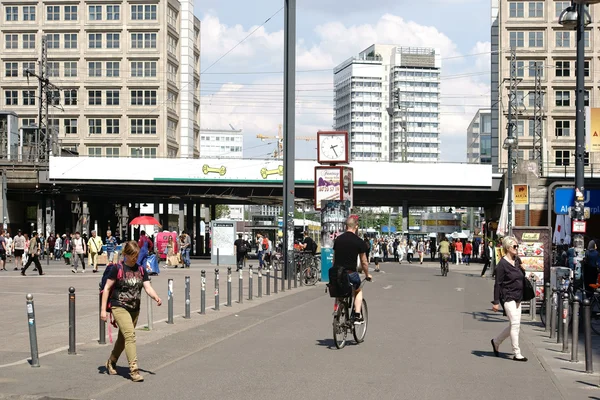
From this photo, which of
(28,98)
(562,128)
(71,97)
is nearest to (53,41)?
(71,97)

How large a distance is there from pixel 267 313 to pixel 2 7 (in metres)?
80.5

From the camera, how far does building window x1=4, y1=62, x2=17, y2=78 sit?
90000mm

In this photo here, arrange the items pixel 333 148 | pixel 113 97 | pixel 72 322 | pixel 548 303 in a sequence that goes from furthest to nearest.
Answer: pixel 113 97, pixel 333 148, pixel 548 303, pixel 72 322

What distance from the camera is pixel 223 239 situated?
47000 mm

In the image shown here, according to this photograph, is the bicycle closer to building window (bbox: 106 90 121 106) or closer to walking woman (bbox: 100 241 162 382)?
walking woman (bbox: 100 241 162 382)

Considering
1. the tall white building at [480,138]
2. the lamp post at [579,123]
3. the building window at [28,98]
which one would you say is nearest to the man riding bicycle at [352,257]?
the lamp post at [579,123]

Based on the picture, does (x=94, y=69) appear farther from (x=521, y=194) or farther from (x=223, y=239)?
(x=521, y=194)

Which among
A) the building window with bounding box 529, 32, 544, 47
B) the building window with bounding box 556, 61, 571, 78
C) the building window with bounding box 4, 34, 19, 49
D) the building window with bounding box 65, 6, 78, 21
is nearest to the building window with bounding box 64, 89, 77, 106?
the building window with bounding box 4, 34, 19, 49

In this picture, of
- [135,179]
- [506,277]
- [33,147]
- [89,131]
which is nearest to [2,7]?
[89,131]

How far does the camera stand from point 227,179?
58969 mm

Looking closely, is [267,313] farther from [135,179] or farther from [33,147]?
[33,147]

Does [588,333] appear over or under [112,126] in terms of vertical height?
under

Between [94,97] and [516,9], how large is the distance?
4458 cm

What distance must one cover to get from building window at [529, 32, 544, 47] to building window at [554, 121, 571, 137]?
821cm
